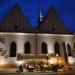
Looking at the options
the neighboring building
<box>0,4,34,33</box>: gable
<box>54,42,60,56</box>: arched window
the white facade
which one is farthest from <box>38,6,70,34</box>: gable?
<box>0,4,34,33</box>: gable

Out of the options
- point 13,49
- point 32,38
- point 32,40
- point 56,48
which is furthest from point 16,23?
point 56,48

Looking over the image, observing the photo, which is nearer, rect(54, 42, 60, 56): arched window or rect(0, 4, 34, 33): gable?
rect(0, 4, 34, 33): gable

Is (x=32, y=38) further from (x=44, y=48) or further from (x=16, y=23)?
(x=16, y=23)

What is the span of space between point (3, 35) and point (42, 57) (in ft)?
24.3

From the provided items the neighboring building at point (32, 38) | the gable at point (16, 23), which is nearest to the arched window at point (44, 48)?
the neighboring building at point (32, 38)

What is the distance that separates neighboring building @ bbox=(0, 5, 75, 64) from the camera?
3081 centimetres

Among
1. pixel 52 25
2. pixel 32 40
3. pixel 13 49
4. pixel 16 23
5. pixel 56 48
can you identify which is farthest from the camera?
pixel 52 25

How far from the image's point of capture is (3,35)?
101 ft

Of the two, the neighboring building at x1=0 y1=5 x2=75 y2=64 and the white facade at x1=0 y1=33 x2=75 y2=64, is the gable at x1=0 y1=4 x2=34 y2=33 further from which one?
the white facade at x1=0 y1=33 x2=75 y2=64

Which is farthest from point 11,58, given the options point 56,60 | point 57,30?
point 57,30

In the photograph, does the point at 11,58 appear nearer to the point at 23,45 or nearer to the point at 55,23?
the point at 23,45

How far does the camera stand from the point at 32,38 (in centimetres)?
3134

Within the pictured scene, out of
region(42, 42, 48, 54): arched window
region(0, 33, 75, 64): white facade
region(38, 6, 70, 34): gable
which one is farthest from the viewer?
region(38, 6, 70, 34): gable

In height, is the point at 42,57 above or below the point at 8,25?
below
